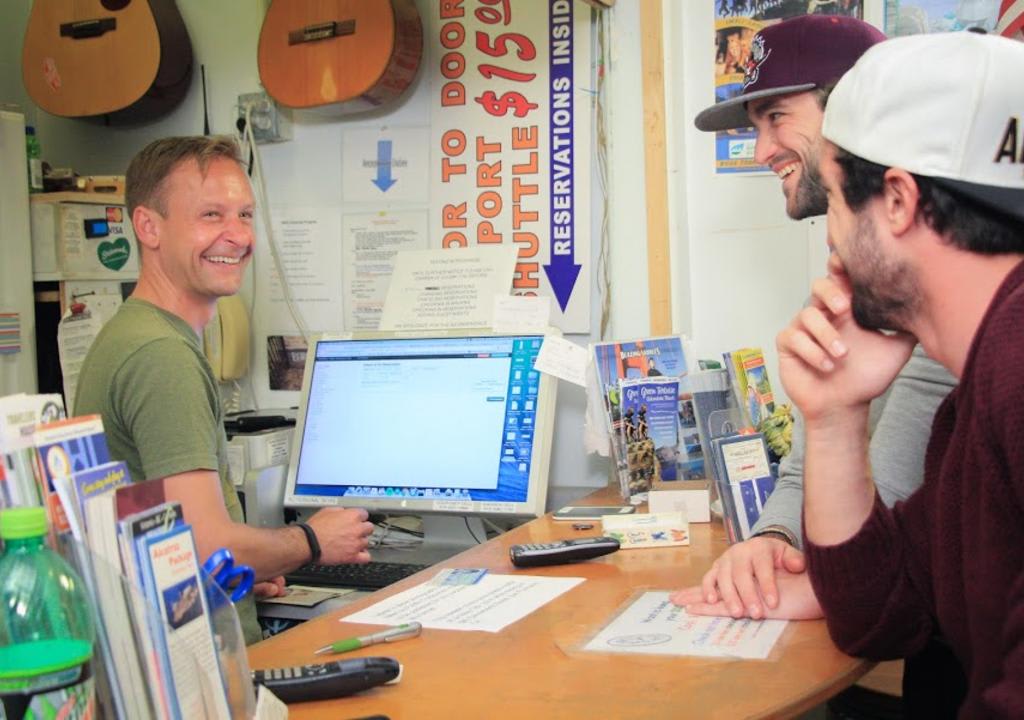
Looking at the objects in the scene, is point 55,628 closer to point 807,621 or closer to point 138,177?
point 807,621

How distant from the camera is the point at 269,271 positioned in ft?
9.13

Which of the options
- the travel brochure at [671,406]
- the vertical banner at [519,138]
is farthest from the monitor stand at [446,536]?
the vertical banner at [519,138]

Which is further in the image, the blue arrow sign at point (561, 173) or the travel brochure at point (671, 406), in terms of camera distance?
the blue arrow sign at point (561, 173)

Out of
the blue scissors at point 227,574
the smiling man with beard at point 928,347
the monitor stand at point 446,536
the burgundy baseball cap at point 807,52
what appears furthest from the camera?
the monitor stand at point 446,536

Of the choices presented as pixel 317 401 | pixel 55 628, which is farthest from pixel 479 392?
pixel 55 628

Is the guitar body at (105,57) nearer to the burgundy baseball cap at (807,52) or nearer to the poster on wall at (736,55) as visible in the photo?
the poster on wall at (736,55)

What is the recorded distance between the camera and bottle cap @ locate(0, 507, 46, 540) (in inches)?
26.9

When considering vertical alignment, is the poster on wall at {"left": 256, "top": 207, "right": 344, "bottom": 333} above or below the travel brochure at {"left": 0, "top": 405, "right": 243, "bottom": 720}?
above

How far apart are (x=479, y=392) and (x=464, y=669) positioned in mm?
1104

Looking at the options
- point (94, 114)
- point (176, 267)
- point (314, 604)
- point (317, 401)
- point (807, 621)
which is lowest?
point (314, 604)

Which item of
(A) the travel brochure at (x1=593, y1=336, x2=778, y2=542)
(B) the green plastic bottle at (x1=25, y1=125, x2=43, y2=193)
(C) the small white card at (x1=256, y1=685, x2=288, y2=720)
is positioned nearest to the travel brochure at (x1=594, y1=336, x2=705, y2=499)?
(A) the travel brochure at (x1=593, y1=336, x2=778, y2=542)

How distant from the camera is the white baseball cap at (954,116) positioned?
3.20 ft

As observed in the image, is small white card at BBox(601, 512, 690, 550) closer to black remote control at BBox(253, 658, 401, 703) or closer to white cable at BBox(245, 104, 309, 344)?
black remote control at BBox(253, 658, 401, 703)

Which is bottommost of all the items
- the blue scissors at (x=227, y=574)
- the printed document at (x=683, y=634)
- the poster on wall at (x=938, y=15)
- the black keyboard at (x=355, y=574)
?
the black keyboard at (x=355, y=574)
